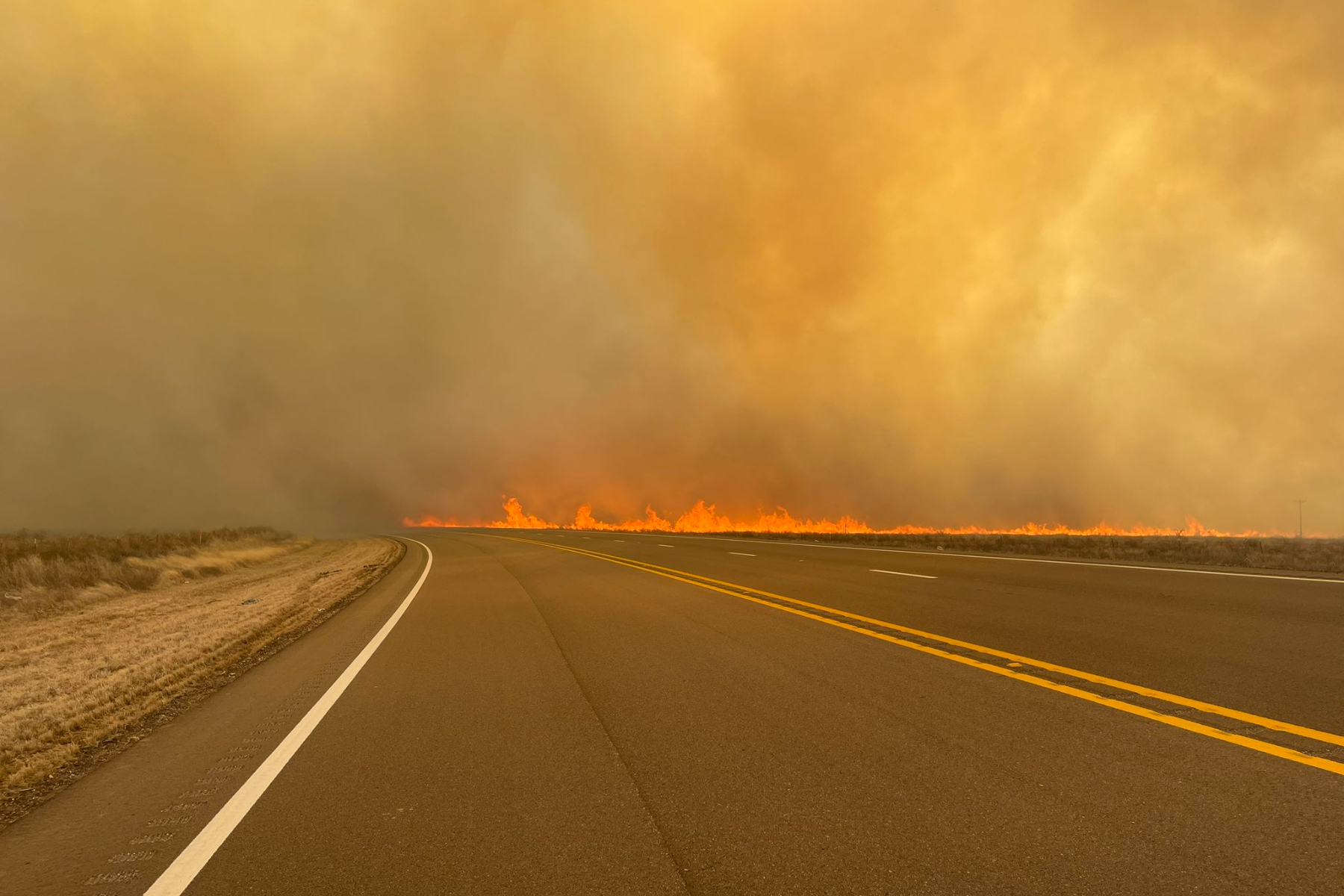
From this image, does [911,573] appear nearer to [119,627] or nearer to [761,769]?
[761,769]

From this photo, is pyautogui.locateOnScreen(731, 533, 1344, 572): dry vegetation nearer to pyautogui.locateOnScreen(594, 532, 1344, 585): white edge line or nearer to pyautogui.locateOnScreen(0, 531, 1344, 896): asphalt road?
pyautogui.locateOnScreen(594, 532, 1344, 585): white edge line

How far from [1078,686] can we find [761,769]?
316 centimetres

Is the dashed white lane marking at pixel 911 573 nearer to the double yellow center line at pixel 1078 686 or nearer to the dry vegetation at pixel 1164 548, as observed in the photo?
the double yellow center line at pixel 1078 686

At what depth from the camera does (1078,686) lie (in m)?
5.84

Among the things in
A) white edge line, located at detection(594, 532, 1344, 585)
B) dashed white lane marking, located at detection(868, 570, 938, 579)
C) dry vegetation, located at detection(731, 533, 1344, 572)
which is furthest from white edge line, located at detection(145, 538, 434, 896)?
dry vegetation, located at detection(731, 533, 1344, 572)

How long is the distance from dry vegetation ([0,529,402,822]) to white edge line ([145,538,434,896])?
5.30 feet

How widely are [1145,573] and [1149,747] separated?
35.2ft

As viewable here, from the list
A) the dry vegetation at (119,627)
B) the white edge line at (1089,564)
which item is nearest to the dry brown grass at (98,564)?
the dry vegetation at (119,627)

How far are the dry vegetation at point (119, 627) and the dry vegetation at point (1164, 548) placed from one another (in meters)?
17.7

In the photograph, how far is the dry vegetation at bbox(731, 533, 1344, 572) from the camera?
15266 mm

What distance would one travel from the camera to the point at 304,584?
2052 centimetres

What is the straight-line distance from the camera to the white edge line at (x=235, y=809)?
3.36 meters

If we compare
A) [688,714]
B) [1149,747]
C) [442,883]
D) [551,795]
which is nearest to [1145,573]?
[1149,747]

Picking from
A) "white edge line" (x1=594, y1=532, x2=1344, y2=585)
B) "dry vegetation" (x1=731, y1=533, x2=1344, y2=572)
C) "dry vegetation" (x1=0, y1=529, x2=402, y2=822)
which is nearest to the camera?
"dry vegetation" (x1=0, y1=529, x2=402, y2=822)
